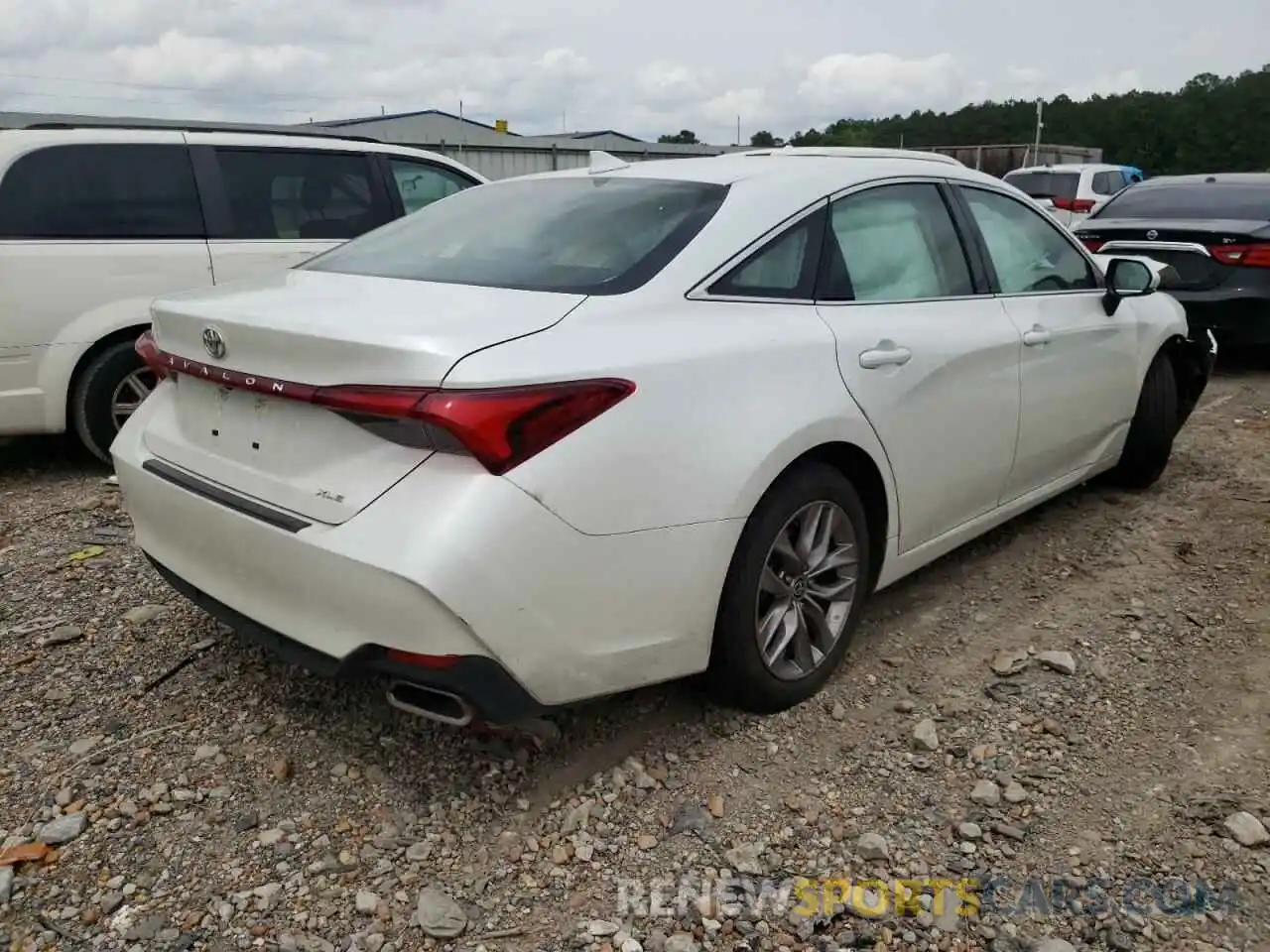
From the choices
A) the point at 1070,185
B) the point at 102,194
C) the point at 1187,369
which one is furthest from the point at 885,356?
the point at 1070,185

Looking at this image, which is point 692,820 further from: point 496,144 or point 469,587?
point 496,144

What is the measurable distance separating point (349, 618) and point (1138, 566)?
3.10 m

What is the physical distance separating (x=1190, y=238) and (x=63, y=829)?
7.62 metres

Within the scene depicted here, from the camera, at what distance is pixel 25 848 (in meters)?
2.37

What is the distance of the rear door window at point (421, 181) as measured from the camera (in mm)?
6219

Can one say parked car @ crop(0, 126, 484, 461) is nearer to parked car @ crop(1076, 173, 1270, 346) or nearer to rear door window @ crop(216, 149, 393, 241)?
rear door window @ crop(216, 149, 393, 241)

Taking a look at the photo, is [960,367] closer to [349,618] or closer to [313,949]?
[349,618]

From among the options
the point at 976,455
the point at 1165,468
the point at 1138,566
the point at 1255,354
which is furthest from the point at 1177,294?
the point at 976,455

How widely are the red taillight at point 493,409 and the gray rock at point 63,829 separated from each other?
1.14 m

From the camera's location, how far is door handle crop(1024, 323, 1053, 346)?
3629mm

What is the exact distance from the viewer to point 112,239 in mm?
5086

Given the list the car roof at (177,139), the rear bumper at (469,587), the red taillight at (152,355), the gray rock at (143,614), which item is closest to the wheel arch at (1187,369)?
the rear bumper at (469,587)

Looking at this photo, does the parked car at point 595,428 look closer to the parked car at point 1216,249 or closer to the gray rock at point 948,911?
the gray rock at point 948,911

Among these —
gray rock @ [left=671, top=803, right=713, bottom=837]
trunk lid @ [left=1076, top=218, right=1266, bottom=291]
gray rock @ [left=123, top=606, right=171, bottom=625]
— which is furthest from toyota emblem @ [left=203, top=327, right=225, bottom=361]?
trunk lid @ [left=1076, top=218, right=1266, bottom=291]
